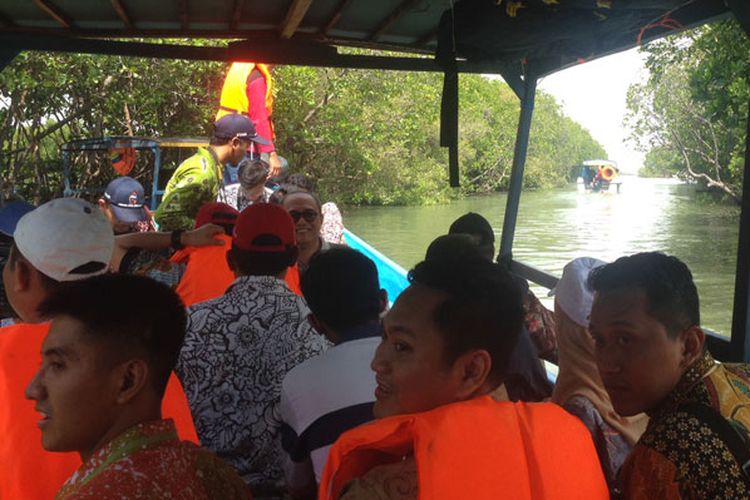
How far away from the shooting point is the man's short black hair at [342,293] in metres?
1.96

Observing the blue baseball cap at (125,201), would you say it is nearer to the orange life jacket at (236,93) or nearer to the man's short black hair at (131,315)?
the orange life jacket at (236,93)

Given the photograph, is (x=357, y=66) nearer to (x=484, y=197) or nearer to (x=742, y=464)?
(x=742, y=464)

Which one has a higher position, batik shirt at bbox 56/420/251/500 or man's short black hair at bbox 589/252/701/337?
man's short black hair at bbox 589/252/701/337

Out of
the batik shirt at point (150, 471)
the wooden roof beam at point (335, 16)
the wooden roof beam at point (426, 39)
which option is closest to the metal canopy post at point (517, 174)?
the wooden roof beam at point (426, 39)

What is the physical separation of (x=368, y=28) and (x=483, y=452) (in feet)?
11.6

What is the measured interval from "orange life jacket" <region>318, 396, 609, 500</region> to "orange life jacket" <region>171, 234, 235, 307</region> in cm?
197

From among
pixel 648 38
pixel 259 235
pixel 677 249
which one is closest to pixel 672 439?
pixel 259 235

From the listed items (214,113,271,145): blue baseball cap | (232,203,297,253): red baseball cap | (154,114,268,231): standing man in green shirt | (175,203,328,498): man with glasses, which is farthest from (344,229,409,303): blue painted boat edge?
(175,203,328,498): man with glasses

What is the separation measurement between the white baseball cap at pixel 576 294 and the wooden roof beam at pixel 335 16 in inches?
86.3

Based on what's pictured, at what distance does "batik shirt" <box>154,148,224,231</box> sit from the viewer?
12.8 feet

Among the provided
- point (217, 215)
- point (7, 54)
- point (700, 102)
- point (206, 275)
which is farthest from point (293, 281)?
point (700, 102)

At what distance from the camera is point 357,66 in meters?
4.38

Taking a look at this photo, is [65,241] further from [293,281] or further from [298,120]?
[298,120]

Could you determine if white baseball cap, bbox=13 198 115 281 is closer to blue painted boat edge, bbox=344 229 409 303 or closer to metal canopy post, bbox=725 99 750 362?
metal canopy post, bbox=725 99 750 362
